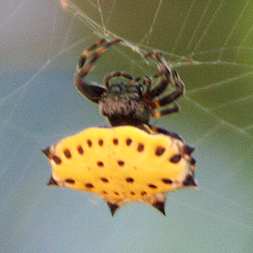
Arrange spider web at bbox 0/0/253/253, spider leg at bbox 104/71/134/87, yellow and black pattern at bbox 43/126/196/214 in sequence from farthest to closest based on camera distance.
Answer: spider web at bbox 0/0/253/253 < spider leg at bbox 104/71/134/87 < yellow and black pattern at bbox 43/126/196/214

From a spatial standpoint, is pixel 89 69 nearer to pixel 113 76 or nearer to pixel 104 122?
pixel 113 76

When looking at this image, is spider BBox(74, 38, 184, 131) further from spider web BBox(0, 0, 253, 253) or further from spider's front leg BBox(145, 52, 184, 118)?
spider web BBox(0, 0, 253, 253)

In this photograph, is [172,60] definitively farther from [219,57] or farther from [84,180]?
[84,180]

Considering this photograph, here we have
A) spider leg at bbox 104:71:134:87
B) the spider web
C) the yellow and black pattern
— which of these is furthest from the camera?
the spider web

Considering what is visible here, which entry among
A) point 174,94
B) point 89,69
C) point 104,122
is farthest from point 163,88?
point 104,122

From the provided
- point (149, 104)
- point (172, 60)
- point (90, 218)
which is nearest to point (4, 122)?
point (90, 218)

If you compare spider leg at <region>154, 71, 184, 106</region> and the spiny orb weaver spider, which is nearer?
the spiny orb weaver spider

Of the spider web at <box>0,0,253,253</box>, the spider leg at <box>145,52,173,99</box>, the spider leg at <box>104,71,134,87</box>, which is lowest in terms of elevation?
the spider web at <box>0,0,253,253</box>

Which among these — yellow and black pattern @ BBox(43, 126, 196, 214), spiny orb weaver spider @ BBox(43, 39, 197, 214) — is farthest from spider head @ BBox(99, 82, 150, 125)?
yellow and black pattern @ BBox(43, 126, 196, 214)
